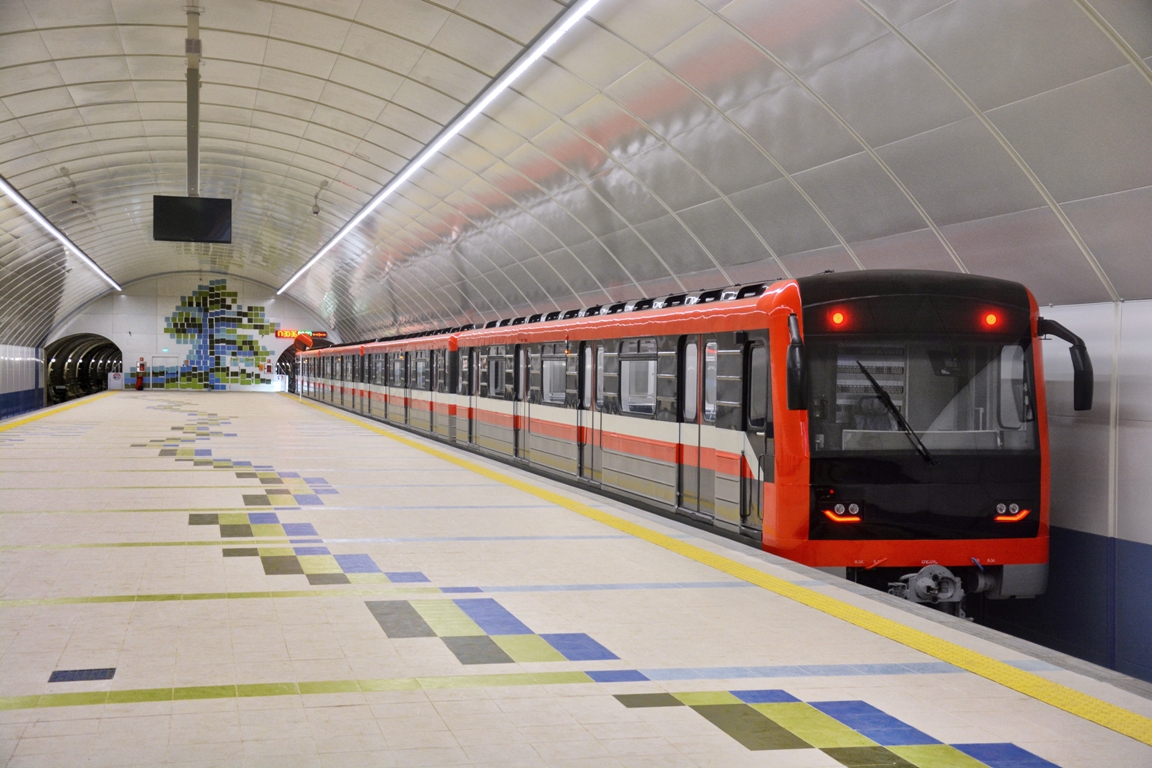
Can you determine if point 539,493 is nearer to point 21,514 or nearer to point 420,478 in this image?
point 420,478

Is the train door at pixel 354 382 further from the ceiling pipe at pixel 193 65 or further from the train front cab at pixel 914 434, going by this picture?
the train front cab at pixel 914 434

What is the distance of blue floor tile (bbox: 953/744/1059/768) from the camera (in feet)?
14.1

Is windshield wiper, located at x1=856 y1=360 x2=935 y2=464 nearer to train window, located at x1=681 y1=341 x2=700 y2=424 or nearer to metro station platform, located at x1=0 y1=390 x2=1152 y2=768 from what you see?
metro station platform, located at x1=0 y1=390 x2=1152 y2=768

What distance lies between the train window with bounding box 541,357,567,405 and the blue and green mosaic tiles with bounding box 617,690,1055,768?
35.4 feet

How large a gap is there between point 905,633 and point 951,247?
772 cm

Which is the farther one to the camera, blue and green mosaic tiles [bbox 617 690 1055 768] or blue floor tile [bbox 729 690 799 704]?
blue floor tile [bbox 729 690 799 704]

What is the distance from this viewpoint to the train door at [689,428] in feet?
36.6

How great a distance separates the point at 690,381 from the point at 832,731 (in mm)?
7004

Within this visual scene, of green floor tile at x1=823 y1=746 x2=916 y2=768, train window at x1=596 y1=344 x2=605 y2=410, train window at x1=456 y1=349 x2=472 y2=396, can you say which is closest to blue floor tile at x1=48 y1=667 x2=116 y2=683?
green floor tile at x1=823 y1=746 x2=916 y2=768

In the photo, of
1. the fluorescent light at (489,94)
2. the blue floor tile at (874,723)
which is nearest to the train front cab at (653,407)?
the fluorescent light at (489,94)

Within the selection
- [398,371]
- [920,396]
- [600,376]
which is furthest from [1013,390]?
[398,371]

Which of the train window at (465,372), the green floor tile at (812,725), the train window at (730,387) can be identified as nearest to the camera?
the green floor tile at (812,725)

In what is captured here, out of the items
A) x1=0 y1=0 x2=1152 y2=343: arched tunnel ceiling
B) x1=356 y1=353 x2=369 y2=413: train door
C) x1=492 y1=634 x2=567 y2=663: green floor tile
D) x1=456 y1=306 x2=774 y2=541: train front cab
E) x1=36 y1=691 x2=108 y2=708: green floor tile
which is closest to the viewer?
x1=36 y1=691 x2=108 y2=708: green floor tile

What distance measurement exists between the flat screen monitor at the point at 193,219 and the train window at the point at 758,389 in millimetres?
12478
